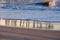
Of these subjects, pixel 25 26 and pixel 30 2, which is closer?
pixel 25 26

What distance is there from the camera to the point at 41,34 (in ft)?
2.75

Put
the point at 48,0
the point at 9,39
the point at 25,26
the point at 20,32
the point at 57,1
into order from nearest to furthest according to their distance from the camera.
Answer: the point at 9,39 < the point at 20,32 < the point at 25,26 < the point at 57,1 < the point at 48,0

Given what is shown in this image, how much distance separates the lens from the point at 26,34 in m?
0.85

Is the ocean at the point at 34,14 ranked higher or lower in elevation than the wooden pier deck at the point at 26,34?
higher

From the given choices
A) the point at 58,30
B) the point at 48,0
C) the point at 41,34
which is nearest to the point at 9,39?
the point at 41,34

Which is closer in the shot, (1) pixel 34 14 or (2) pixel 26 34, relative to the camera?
(2) pixel 26 34

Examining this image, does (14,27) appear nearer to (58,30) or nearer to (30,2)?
(58,30)

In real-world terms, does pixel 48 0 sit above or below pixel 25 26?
above

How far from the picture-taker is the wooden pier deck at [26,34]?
79 cm

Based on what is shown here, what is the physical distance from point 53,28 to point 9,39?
0.30m

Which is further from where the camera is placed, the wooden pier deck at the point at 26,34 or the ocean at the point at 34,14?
the ocean at the point at 34,14

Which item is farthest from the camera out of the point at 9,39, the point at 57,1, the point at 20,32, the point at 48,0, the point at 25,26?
the point at 48,0

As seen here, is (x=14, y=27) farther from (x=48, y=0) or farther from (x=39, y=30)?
(x=48, y=0)

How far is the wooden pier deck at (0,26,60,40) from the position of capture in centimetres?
79
